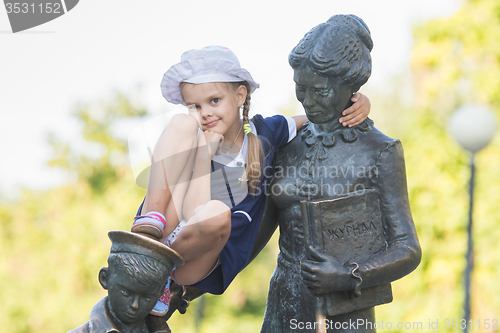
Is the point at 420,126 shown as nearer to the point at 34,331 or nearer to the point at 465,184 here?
the point at 465,184

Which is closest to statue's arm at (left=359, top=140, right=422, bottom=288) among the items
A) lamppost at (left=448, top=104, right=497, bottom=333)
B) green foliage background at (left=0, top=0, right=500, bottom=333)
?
lamppost at (left=448, top=104, right=497, bottom=333)

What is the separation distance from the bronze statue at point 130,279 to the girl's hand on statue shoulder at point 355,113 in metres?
0.94

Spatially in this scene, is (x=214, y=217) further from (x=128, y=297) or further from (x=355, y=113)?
(x=355, y=113)

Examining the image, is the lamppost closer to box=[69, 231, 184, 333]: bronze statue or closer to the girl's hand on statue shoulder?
the girl's hand on statue shoulder

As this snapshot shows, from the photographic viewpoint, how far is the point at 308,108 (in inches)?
81.6

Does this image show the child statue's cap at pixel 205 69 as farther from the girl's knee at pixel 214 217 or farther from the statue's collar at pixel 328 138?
the girl's knee at pixel 214 217

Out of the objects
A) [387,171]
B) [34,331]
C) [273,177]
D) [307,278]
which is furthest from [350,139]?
[34,331]

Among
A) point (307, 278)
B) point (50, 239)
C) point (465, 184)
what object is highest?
point (307, 278)

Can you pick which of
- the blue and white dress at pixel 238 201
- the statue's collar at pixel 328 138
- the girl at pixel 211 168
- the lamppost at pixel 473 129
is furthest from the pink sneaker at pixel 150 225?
the lamppost at pixel 473 129

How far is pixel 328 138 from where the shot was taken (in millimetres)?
2160

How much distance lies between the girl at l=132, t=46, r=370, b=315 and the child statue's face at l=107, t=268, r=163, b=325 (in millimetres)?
194

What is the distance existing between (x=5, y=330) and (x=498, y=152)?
36.4 ft

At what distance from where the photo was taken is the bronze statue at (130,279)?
1.78m

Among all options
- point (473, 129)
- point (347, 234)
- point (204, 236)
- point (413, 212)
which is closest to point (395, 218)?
point (347, 234)
